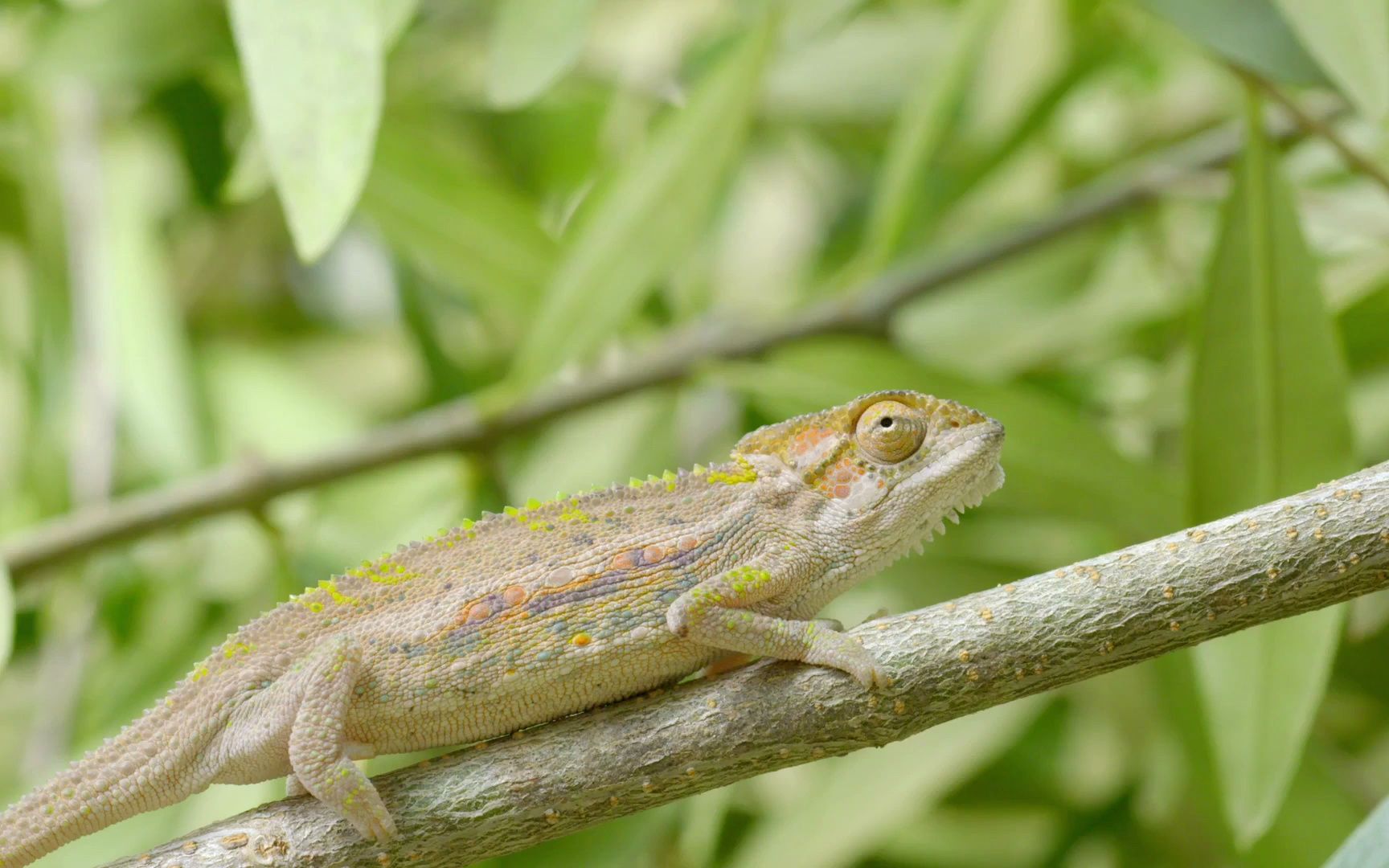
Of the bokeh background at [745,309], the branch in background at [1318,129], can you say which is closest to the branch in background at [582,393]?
the bokeh background at [745,309]

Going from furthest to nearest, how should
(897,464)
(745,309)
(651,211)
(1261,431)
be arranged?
(745,309) < (651,211) < (1261,431) < (897,464)

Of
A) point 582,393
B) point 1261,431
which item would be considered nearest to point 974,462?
point 1261,431

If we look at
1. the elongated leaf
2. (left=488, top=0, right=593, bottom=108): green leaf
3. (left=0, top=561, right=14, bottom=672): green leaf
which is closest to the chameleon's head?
(left=488, top=0, right=593, bottom=108): green leaf

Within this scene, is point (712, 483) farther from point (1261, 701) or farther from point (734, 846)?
point (734, 846)

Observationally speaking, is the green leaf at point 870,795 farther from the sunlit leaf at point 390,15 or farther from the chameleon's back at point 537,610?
the sunlit leaf at point 390,15

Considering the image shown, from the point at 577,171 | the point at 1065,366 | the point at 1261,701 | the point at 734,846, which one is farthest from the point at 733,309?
the point at 1261,701

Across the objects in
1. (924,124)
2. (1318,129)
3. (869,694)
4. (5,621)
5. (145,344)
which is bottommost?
(869,694)

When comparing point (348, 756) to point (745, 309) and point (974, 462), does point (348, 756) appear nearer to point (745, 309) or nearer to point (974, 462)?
point (974, 462)
